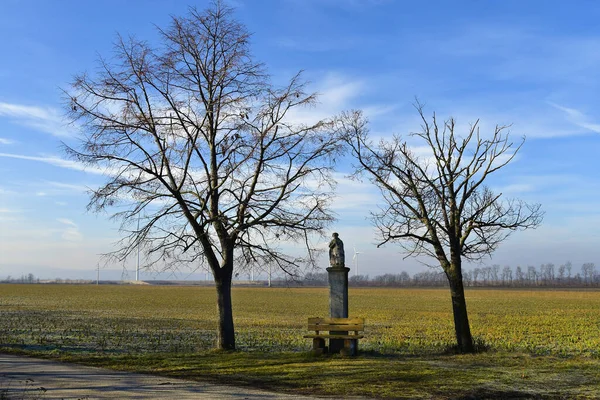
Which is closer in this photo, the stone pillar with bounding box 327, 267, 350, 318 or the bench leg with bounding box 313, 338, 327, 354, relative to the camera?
the bench leg with bounding box 313, 338, 327, 354

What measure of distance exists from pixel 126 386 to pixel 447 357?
26.7 feet

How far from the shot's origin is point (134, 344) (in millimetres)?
19578

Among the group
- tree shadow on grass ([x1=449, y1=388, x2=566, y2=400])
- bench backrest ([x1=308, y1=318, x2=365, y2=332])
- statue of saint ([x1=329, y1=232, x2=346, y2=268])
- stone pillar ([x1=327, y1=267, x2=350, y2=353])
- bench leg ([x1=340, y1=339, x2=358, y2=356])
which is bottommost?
tree shadow on grass ([x1=449, y1=388, x2=566, y2=400])

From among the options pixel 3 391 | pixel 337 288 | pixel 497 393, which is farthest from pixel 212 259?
pixel 497 393

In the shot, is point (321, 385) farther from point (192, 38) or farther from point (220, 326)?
point (192, 38)

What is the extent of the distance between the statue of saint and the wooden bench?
154cm

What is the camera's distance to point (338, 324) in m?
15.0

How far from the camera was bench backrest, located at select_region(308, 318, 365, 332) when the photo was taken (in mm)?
14727

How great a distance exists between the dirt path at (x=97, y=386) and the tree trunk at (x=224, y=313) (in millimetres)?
3964

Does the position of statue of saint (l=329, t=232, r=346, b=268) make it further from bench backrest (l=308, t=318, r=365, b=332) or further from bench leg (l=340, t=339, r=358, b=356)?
bench leg (l=340, t=339, r=358, b=356)

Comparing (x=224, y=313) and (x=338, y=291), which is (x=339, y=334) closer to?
(x=338, y=291)

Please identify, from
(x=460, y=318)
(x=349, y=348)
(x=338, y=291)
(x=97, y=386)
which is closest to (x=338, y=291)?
(x=338, y=291)

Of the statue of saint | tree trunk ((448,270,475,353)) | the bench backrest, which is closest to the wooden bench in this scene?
the bench backrest

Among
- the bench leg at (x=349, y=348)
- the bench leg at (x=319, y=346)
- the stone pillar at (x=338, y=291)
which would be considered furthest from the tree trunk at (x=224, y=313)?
the bench leg at (x=349, y=348)
